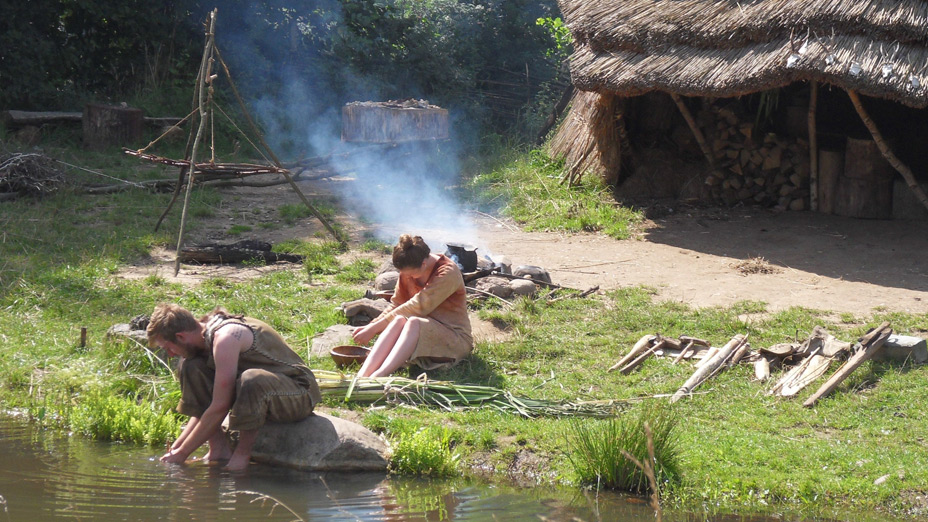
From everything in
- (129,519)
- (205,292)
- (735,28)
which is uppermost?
(735,28)

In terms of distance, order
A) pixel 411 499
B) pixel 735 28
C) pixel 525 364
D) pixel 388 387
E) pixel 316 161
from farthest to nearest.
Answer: pixel 316 161 → pixel 735 28 → pixel 525 364 → pixel 388 387 → pixel 411 499

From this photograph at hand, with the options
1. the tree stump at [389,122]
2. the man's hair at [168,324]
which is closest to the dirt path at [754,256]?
the tree stump at [389,122]

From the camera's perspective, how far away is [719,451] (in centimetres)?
491

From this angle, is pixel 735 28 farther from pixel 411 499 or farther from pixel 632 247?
pixel 411 499

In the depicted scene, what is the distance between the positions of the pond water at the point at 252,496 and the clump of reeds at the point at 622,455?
9cm

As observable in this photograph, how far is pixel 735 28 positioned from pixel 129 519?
7744mm

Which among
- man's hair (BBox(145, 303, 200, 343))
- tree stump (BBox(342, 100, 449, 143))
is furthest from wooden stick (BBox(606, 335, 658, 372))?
tree stump (BBox(342, 100, 449, 143))

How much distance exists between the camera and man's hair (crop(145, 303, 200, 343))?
4.57m

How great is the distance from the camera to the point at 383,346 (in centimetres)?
605

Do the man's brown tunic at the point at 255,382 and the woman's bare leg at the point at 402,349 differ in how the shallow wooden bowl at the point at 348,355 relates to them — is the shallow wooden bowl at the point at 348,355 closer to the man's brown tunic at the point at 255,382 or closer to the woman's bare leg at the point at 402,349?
the woman's bare leg at the point at 402,349

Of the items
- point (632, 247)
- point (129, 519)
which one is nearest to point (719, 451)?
point (129, 519)

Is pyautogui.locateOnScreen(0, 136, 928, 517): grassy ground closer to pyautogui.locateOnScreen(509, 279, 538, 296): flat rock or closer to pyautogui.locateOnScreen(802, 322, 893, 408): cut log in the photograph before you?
pyautogui.locateOnScreen(802, 322, 893, 408): cut log

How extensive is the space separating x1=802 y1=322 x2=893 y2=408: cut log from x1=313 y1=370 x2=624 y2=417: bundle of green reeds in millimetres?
1199

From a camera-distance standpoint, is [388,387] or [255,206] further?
[255,206]
